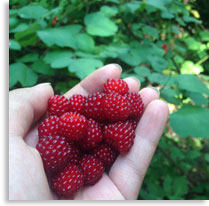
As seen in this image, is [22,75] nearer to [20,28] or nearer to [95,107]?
[20,28]

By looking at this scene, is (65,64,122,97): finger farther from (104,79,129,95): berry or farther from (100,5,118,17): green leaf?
(100,5,118,17): green leaf

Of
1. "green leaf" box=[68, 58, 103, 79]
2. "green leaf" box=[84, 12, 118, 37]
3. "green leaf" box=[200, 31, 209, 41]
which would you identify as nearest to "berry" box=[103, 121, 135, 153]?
"green leaf" box=[68, 58, 103, 79]

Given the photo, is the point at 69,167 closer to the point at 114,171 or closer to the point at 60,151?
the point at 60,151

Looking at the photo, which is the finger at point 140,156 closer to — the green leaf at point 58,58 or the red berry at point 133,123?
the red berry at point 133,123

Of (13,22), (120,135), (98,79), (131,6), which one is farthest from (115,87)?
(13,22)

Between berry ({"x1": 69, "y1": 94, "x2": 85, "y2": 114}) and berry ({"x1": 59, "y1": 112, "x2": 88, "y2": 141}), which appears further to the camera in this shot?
berry ({"x1": 69, "y1": 94, "x2": 85, "y2": 114})

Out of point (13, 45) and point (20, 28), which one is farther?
point (20, 28)

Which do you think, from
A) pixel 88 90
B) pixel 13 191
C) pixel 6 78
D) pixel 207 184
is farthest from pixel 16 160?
pixel 207 184
